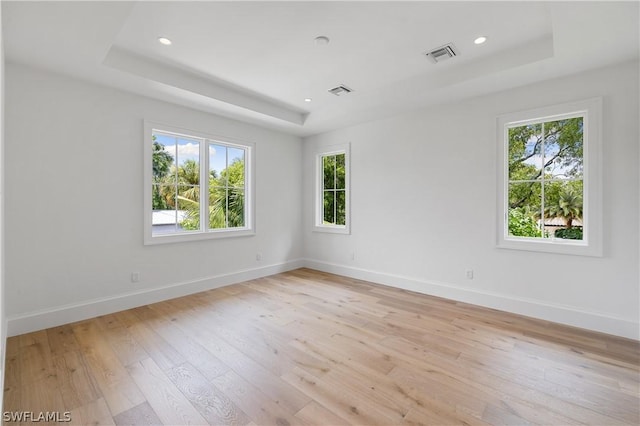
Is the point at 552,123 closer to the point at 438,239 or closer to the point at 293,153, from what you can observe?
the point at 438,239

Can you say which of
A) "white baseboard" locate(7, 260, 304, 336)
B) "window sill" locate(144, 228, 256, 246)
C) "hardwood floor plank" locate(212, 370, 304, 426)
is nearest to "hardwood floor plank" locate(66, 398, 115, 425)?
"hardwood floor plank" locate(212, 370, 304, 426)

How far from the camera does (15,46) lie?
94.2 inches

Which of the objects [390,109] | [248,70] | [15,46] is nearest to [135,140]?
[15,46]

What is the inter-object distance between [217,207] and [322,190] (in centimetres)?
193

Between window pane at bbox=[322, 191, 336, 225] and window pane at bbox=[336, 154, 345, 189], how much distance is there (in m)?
0.21

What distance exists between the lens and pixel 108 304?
3.21 meters

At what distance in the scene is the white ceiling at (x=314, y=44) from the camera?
84.7 inches

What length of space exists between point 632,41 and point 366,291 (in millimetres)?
3593

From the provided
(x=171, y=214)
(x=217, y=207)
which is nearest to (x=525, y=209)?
(x=217, y=207)

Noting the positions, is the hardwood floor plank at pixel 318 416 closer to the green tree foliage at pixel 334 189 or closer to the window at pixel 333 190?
the window at pixel 333 190

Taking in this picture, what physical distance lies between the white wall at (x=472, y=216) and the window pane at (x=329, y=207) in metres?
0.30

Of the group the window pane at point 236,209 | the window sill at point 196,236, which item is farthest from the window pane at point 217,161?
the window sill at point 196,236

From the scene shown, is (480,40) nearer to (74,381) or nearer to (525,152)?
(525,152)

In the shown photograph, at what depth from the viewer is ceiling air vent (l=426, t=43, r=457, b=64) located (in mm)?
2727
